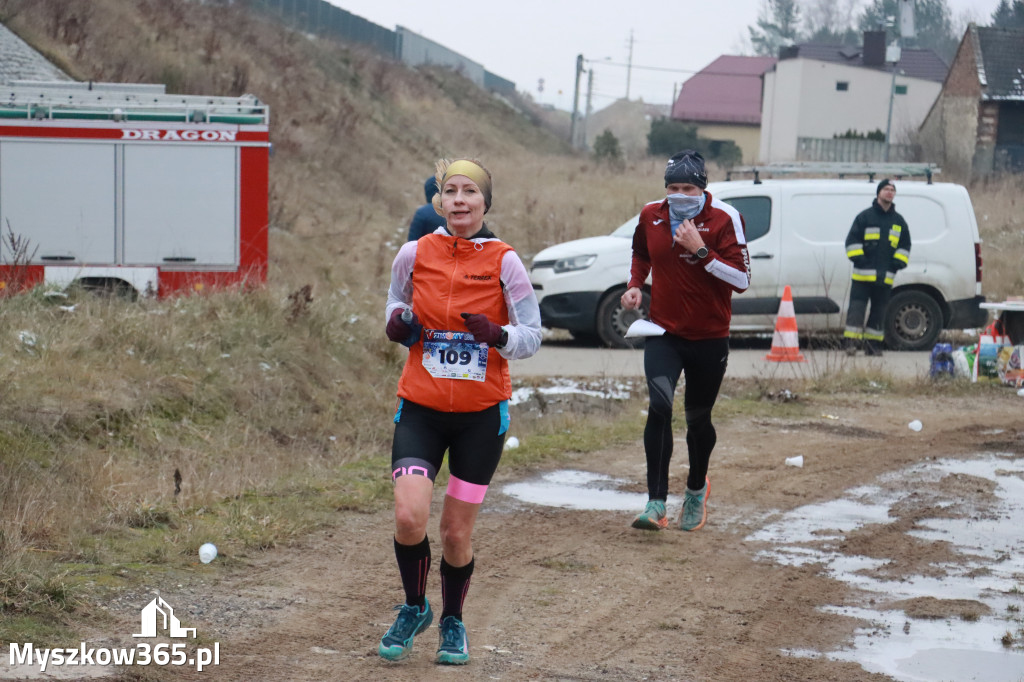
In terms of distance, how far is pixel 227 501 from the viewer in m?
7.17

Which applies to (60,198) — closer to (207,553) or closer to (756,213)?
(756,213)

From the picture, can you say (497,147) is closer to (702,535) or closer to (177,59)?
(177,59)

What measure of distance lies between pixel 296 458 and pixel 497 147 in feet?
141

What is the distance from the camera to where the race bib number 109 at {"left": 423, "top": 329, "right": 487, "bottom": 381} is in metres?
4.77

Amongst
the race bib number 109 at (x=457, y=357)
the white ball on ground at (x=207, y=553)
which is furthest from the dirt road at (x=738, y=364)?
the race bib number 109 at (x=457, y=357)

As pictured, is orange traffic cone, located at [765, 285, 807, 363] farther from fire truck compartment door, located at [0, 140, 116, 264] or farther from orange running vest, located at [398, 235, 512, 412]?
orange running vest, located at [398, 235, 512, 412]

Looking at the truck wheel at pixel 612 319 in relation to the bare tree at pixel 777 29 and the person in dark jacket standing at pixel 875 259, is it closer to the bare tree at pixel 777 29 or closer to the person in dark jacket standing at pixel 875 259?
the person in dark jacket standing at pixel 875 259

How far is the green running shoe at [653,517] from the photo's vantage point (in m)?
6.95

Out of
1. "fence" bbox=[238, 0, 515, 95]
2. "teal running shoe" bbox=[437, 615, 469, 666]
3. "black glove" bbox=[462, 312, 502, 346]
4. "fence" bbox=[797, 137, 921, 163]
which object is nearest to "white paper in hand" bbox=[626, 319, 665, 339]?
"black glove" bbox=[462, 312, 502, 346]

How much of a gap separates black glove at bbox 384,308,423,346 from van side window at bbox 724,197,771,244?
38.4 feet

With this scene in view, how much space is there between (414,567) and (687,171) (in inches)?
120

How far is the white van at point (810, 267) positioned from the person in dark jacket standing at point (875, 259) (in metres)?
0.55

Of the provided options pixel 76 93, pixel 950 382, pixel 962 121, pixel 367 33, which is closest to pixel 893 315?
pixel 950 382

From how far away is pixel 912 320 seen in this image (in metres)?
16.8
